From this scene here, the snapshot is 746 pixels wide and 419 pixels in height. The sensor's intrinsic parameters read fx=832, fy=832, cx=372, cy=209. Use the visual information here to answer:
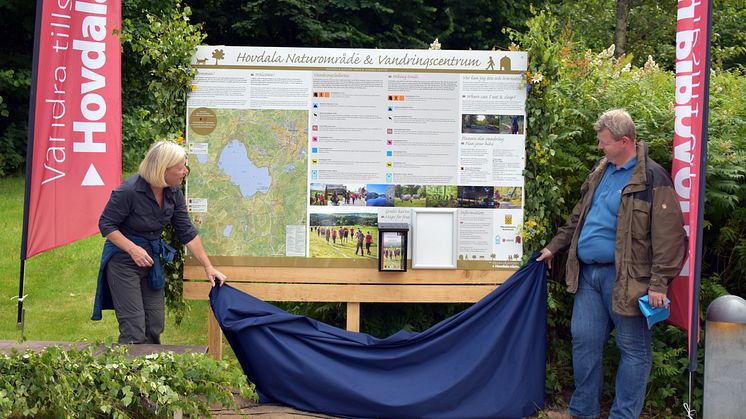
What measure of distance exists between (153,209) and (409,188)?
5.94 feet

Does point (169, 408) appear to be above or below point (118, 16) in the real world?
below

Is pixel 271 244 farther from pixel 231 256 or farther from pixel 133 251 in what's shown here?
pixel 133 251

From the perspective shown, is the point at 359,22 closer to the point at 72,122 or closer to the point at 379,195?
the point at 379,195

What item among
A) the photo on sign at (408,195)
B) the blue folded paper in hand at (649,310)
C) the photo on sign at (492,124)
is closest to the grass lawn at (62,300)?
the photo on sign at (408,195)

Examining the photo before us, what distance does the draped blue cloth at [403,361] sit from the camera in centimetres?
548

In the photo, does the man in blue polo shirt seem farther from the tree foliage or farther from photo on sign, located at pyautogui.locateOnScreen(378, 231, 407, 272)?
photo on sign, located at pyautogui.locateOnScreen(378, 231, 407, 272)

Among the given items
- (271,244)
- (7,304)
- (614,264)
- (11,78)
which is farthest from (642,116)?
(11,78)

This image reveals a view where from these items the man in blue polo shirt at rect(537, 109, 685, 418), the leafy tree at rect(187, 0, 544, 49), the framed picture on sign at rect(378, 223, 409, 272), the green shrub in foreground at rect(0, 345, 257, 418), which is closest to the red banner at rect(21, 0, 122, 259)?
the green shrub in foreground at rect(0, 345, 257, 418)

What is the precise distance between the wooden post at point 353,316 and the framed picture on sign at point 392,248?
0.37 meters

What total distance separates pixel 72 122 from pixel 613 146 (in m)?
3.63

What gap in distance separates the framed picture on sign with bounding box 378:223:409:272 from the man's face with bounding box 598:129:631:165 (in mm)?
1544

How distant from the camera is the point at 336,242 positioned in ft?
19.7

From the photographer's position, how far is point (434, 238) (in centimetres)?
603

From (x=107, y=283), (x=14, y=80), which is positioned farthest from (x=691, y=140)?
(x=14, y=80)
